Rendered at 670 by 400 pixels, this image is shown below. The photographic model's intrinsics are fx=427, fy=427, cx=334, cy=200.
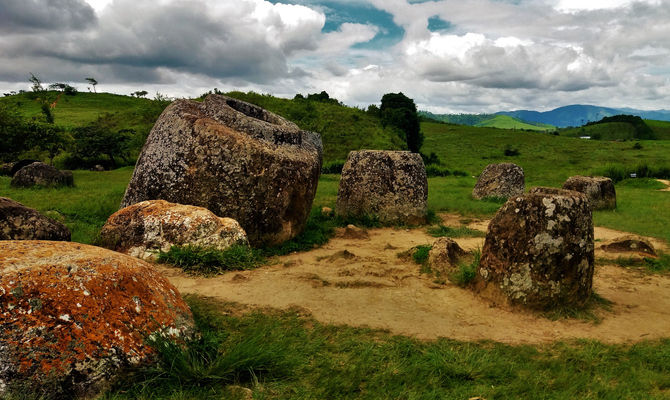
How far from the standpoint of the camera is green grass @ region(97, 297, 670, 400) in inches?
152

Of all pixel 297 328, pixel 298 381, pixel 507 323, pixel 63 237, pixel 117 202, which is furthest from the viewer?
pixel 117 202

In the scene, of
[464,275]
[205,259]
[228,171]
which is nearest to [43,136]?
[228,171]

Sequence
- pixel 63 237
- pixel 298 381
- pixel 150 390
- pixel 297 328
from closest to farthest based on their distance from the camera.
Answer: pixel 150 390
pixel 298 381
pixel 297 328
pixel 63 237

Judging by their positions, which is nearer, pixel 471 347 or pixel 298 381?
pixel 298 381

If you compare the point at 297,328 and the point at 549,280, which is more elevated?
the point at 549,280

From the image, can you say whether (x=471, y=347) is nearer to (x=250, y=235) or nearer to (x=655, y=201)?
(x=250, y=235)

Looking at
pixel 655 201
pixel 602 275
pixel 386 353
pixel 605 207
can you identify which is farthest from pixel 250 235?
pixel 655 201

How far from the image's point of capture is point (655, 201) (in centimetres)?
1834

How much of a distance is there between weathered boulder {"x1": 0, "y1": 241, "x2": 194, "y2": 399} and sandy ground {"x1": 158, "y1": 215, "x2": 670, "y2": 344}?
2087 mm

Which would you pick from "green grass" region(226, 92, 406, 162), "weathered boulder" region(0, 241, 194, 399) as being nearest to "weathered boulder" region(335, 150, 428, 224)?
"weathered boulder" region(0, 241, 194, 399)

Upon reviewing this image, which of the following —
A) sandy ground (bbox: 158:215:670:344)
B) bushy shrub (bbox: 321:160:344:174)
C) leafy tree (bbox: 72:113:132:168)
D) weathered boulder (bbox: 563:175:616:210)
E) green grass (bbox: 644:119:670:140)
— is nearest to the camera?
sandy ground (bbox: 158:215:670:344)

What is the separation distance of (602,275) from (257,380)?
24.4ft

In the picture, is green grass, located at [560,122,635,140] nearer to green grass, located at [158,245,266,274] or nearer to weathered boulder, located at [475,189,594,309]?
weathered boulder, located at [475,189,594,309]

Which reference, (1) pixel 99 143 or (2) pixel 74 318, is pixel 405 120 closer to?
(1) pixel 99 143
